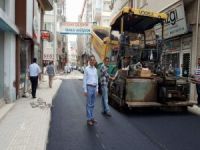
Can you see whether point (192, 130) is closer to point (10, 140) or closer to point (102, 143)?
point (102, 143)

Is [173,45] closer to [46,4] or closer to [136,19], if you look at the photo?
[136,19]

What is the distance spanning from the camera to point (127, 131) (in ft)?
32.7

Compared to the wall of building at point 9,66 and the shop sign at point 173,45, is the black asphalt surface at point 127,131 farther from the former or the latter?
the shop sign at point 173,45

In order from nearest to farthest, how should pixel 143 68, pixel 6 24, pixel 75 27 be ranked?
pixel 6 24 → pixel 143 68 → pixel 75 27

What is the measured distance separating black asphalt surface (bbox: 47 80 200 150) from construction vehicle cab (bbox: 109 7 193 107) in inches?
20.1

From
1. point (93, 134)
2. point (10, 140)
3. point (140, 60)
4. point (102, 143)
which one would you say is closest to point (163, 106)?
point (140, 60)

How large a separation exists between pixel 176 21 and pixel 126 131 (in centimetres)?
1084

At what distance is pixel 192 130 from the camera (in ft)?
33.3

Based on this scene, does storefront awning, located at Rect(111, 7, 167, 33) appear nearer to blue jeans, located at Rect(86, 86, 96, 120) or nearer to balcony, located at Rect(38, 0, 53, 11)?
blue jeans, located at Rect(86, 86, 96, 120)

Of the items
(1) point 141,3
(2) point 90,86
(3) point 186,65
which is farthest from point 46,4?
(2) point 90,86

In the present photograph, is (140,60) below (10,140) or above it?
above

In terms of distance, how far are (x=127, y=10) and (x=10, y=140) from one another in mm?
7485

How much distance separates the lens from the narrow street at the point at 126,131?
8344mm

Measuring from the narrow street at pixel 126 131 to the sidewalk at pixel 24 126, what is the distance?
282mm
